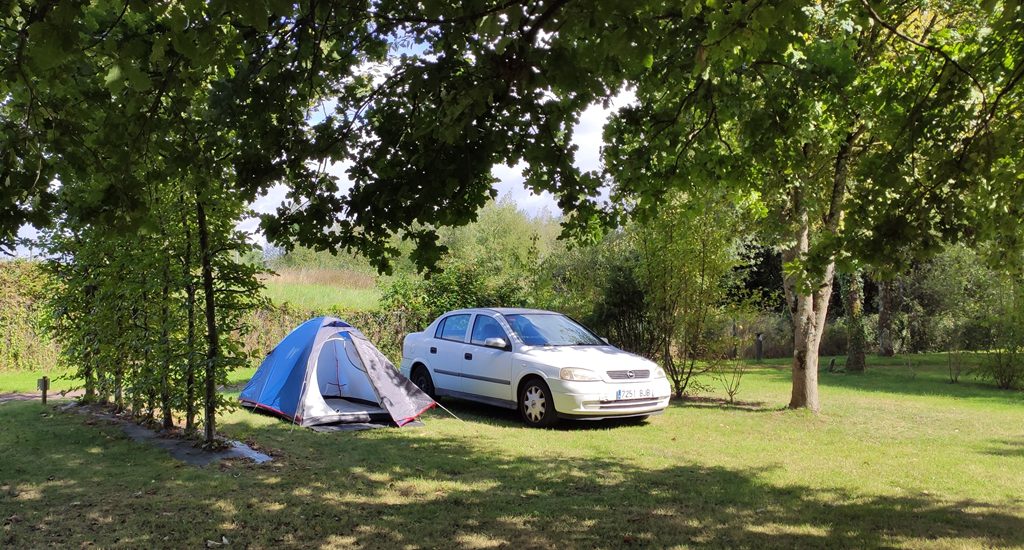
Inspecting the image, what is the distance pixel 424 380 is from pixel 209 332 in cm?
441

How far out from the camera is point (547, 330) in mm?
10234

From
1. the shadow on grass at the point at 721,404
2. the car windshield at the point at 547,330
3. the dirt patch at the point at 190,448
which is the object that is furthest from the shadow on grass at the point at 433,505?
the shadow on grass at the point at 721,404

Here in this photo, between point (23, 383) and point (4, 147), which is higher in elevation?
point (4, 147)

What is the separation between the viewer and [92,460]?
22.6 ft

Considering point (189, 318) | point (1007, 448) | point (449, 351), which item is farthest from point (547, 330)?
point (1007, 448)

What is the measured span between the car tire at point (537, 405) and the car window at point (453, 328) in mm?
1548

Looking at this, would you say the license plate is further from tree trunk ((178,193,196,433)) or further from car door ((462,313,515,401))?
tree trunk ((178,193,196,433))

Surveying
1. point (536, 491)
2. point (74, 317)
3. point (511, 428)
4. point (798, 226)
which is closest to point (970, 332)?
point (798, 226)

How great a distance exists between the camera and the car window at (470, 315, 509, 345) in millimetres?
10148

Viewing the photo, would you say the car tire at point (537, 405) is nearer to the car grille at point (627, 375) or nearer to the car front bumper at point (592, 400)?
the car front bumper at point (592, 400)

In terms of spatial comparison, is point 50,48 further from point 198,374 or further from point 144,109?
point 198,374

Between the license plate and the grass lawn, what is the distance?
1.48 feet

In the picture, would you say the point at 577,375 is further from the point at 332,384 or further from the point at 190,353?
the point at 190,353

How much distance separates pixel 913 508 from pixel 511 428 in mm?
4876
